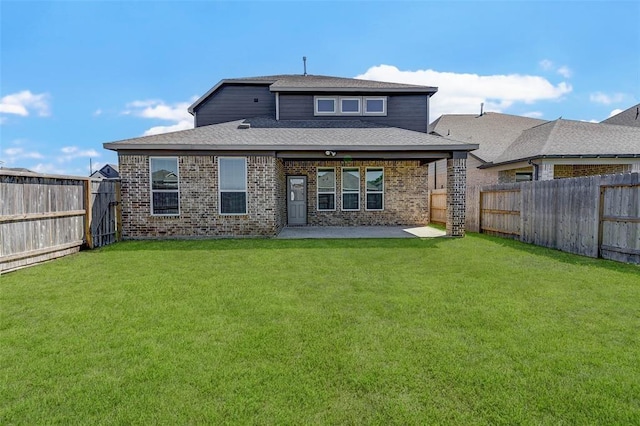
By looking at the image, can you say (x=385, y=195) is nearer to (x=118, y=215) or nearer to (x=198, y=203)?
(x=198, y=203)

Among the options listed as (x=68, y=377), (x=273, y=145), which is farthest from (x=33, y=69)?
(x=68, y=377)

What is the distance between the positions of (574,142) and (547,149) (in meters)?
1.72

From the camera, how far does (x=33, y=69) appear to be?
→ 1457 cm

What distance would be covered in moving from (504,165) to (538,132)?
125 inches

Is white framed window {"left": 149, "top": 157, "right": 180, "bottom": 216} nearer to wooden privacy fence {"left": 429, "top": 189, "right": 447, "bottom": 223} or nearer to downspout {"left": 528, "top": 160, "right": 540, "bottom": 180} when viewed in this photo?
wooden privacy fence {"left": 429, "top": 189, "right": 447, "bottom": 223}

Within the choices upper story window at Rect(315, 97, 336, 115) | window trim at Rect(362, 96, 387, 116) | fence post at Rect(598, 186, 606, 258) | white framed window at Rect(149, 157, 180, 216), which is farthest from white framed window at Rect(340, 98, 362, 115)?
fence post at Rect(598, 186, 606, 258)

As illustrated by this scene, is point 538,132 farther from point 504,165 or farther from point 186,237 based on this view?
point 186,237

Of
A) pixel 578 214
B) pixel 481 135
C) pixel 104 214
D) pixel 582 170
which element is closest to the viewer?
pixel 578 214

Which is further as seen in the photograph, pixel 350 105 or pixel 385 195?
pixel 350 105

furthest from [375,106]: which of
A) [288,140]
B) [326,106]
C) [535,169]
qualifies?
[535,169]

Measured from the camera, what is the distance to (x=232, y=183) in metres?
11.4

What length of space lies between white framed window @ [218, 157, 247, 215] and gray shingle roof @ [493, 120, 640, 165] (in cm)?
1118

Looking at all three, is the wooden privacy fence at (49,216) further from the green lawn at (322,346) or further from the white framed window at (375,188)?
the white framed window at (375,188)

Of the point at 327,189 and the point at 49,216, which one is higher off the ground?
the point at 327,189
